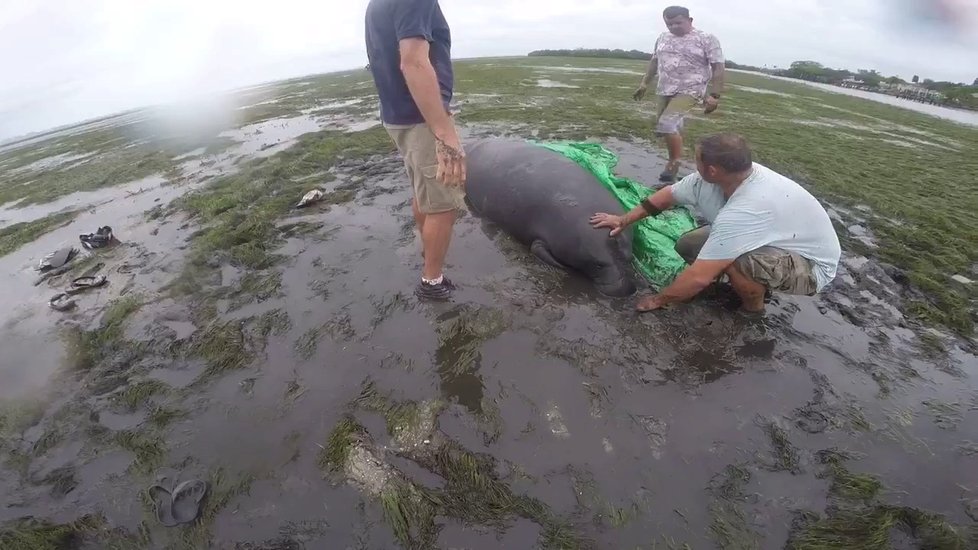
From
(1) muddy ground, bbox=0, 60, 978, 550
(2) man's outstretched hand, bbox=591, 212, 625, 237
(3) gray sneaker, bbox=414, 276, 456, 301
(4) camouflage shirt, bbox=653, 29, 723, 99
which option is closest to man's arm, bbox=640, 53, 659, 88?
(4) camouflage shirt, bbox=653, 29, 723, 99

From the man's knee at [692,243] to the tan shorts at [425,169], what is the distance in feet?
7.13

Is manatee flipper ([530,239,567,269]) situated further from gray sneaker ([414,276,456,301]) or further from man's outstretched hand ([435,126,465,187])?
man's outstretched hand ([435,126,465,187])

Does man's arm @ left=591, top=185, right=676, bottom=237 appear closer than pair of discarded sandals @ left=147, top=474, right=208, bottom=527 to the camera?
No

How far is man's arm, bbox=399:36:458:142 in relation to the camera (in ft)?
9.95

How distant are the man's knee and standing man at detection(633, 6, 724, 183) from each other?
3426 millimetres

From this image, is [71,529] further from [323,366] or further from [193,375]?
[323,366]

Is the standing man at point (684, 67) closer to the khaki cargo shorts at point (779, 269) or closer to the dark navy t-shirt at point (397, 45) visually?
the khaki cargo shorts at point (779, 269)

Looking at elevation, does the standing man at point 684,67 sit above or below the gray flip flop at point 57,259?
above

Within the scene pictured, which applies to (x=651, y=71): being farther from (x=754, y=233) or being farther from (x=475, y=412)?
(x=475, y=412)

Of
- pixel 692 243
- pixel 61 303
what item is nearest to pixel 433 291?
pixel 692 243

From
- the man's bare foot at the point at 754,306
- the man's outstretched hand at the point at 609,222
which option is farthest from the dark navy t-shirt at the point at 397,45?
the man's bare foot at the point at 754,306

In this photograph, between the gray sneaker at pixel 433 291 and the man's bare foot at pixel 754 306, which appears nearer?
the man's bare foot at pixel 754 306

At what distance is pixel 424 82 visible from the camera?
3.09m

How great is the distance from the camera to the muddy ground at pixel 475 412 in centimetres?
260
